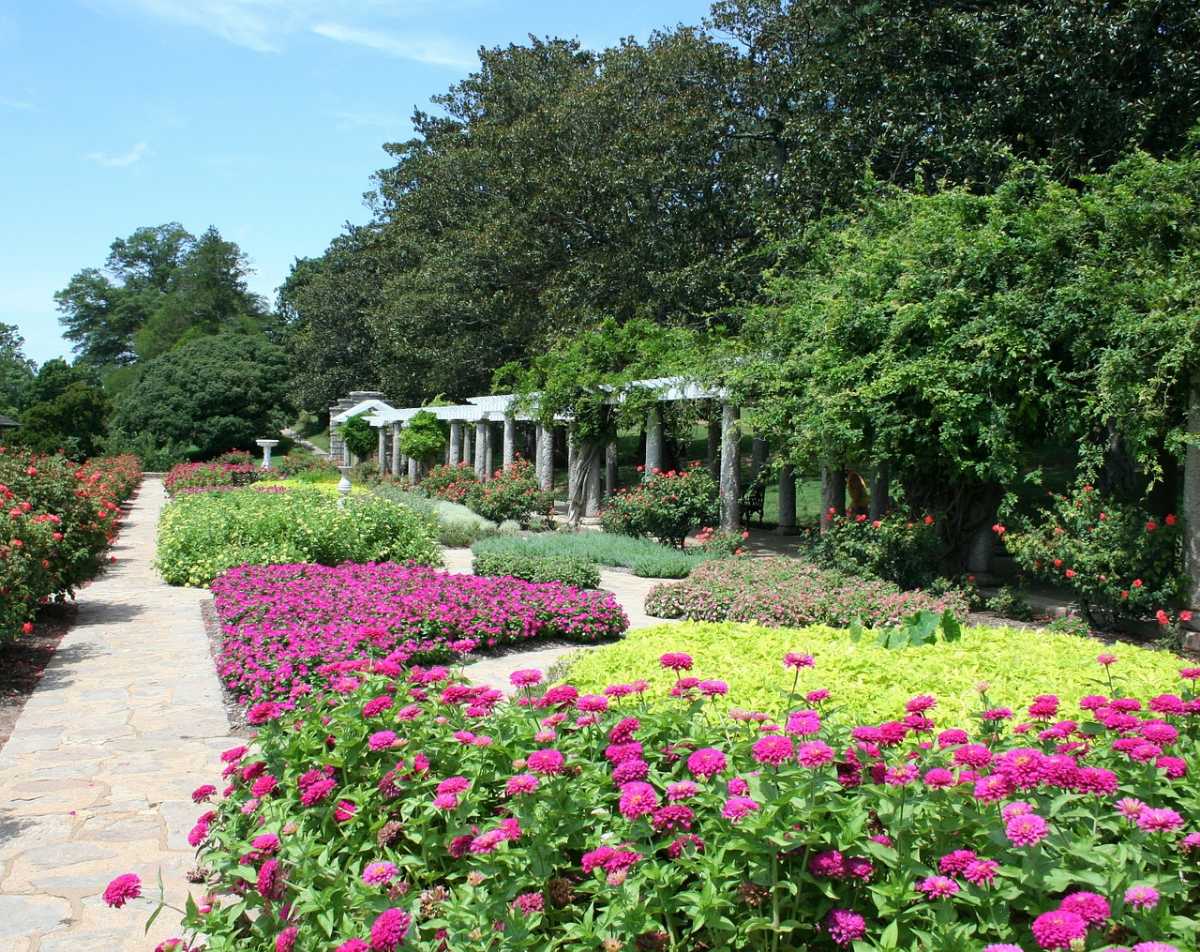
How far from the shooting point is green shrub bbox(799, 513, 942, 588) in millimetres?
9211

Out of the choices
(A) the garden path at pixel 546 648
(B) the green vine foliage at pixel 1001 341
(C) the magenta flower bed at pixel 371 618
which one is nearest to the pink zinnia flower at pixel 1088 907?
(A) the garden path at pixel 546 648

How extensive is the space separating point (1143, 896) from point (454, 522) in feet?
44.5

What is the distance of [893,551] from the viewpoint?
9.24 meters

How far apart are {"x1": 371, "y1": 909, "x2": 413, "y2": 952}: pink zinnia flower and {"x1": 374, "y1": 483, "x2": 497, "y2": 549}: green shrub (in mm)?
11365

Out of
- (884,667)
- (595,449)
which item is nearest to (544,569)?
(884,667)

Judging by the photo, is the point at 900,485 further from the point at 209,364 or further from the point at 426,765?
the point at 209,364

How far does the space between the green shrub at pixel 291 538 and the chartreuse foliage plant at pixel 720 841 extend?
8112 millimetres

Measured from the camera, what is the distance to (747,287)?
708 inches

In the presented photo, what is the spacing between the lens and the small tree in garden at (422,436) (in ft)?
79.1

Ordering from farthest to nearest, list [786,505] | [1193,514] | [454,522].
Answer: [786,505] < [454,522] < [1193,514]

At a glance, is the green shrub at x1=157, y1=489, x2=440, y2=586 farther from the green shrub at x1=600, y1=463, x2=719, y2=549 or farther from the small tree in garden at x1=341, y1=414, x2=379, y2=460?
the small tree in garden at x1=341, y1=414, x2=379, y2=460

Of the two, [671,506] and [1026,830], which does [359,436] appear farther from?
[1026,830]

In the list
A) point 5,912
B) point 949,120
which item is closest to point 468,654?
point 5,912

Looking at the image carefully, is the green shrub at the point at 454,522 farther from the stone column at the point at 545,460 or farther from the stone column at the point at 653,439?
the stone column at the point at 653,439
